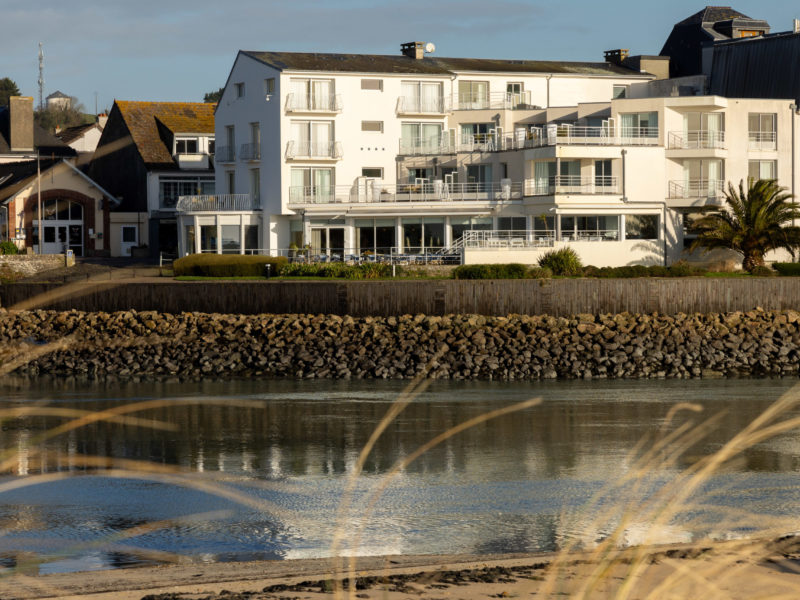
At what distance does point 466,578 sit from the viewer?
1113 centimetres

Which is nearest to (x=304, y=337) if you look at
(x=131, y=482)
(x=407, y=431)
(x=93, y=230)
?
(x=407, y=431)

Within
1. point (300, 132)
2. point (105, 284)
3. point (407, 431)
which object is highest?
point (300, 132)

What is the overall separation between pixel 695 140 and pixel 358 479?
41529 millimetres

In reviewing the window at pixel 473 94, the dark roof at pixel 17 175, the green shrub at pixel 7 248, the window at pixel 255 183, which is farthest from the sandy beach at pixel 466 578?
the dark roof at pixel 17 175

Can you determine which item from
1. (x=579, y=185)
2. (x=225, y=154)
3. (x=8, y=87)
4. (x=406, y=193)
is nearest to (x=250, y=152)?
(x=225, y=154)

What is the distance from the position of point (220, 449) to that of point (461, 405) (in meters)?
7.85

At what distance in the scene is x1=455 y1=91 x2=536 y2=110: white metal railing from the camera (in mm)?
64625

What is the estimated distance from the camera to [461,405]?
28.8 m

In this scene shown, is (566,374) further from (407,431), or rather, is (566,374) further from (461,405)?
(407,431)

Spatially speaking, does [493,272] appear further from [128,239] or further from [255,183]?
[128,239]

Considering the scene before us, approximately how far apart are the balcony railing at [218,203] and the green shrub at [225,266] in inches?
394

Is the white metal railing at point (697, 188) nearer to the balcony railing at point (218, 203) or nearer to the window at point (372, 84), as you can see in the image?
the window at point (372, 84)

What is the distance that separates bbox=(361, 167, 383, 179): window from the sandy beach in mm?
50043

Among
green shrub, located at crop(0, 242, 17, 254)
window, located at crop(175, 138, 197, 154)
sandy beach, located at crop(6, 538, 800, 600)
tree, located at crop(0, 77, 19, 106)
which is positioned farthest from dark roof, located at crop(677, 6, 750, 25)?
tree, located at crop(0, 77, 19, 106)
